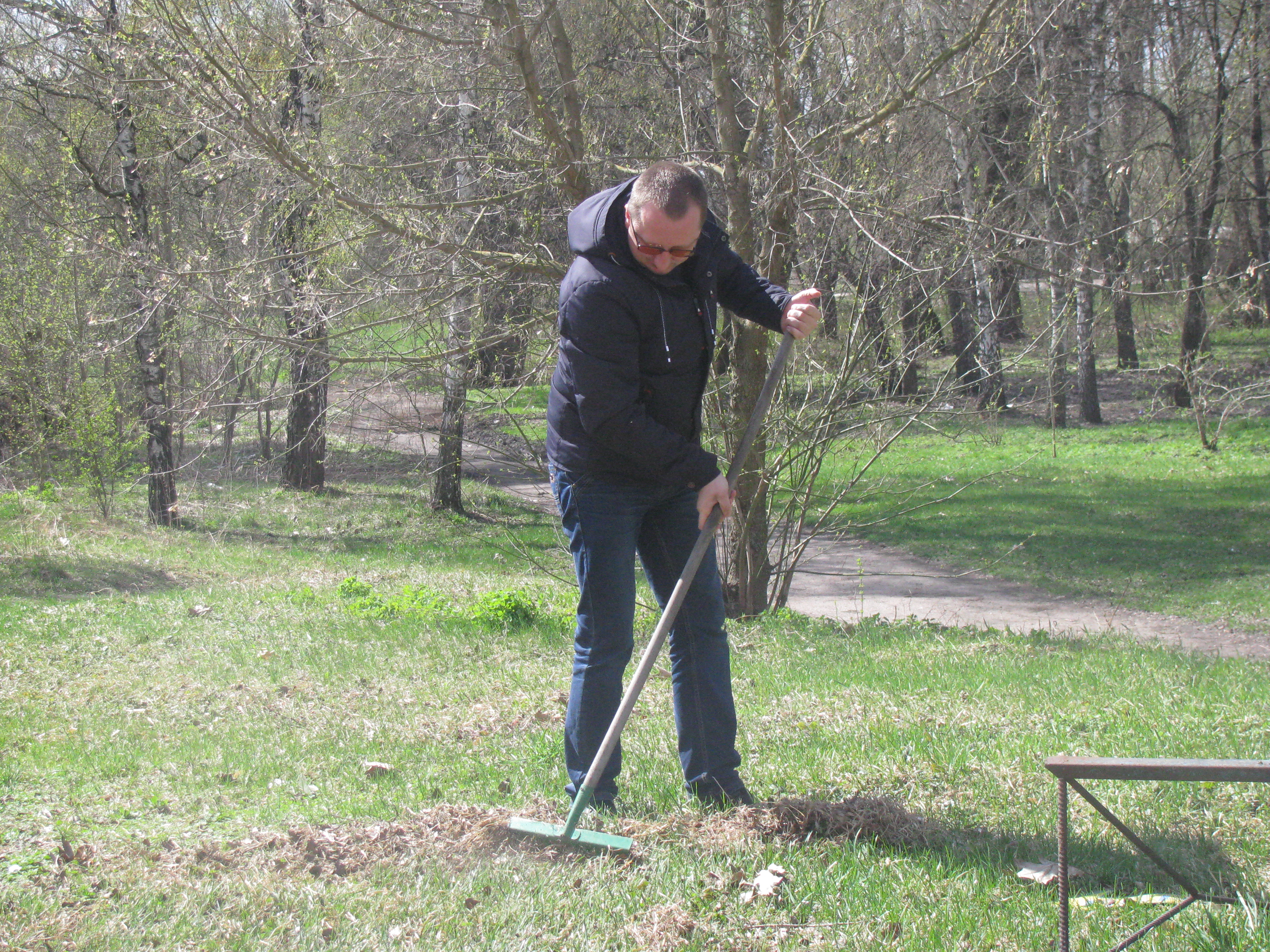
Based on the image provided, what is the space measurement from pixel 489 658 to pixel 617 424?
165 inches

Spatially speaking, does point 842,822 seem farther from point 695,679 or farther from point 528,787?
point 528,787

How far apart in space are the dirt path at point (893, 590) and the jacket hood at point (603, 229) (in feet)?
15.3

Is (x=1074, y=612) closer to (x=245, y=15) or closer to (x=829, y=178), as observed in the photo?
(x=829, y=178)

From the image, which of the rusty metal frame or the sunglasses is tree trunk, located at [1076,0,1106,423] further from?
the rusty metal frame

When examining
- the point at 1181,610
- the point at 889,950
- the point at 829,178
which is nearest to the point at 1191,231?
the point at 1181,610

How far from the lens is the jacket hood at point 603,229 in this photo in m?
3.30

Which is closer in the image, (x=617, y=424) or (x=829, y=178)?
(x=617, y=424)

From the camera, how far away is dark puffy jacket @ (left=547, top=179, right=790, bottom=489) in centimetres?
324

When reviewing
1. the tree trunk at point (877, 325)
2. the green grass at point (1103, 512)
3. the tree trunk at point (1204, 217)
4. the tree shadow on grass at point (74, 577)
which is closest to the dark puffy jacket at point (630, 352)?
the tree trunk at point (877, 325)

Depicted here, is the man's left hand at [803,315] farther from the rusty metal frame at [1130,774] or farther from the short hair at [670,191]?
the rusty metal frame at [1130,774]

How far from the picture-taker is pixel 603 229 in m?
3.30

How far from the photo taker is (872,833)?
3279 mm

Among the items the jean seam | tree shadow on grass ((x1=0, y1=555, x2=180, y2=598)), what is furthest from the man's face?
tree shadow on grass ((x1=0, y1=555, x2=180, y2=598))

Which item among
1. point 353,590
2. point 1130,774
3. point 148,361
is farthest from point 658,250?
point 148,361
